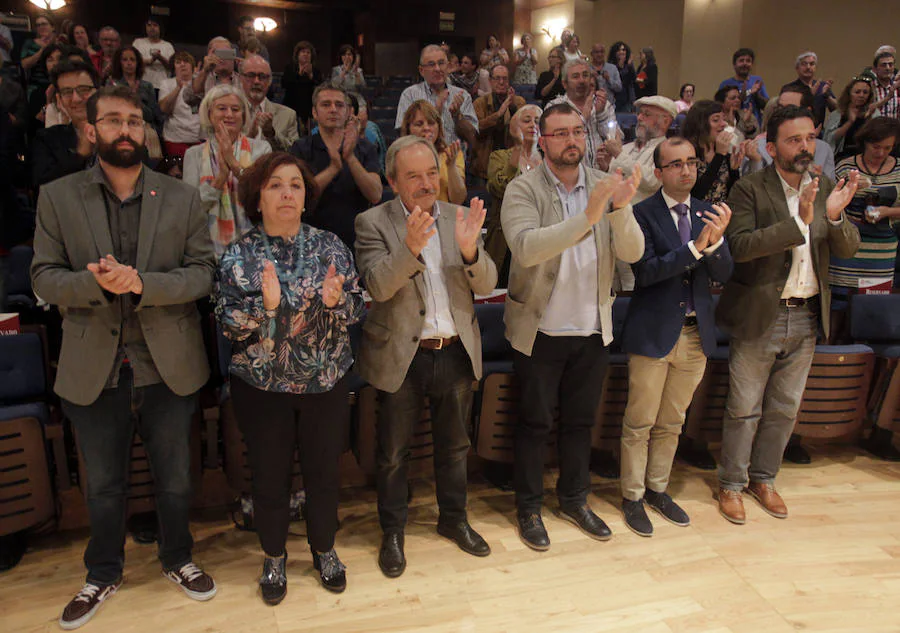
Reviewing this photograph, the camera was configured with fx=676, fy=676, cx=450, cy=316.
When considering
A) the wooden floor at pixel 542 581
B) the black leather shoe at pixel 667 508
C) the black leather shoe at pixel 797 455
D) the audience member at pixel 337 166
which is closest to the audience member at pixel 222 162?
the audience member at pixel 337 166

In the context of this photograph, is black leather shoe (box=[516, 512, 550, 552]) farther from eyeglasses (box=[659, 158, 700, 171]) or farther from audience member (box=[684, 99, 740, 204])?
audience member (box=[684, 99, 740, 204])

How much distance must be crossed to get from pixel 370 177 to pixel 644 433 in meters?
1.49

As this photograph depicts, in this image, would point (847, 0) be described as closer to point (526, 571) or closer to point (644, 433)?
point (644, 433)

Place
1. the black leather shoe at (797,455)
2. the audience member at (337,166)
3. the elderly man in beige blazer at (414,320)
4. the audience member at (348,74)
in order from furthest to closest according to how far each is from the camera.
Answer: the audience member at (348,74)
the black leather shoe at (797,455)
the audience member at (337,166)
the elderly man in beige blazer at (414,320)

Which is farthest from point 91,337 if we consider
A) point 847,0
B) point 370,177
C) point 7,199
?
point 847,0

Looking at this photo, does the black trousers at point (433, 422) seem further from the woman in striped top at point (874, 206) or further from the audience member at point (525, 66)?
the audience member at point (525, 66)

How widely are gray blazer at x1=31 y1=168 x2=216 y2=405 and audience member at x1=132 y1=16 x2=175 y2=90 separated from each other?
13.6ft

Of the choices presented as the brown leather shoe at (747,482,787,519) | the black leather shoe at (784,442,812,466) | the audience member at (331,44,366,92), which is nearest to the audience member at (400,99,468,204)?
the brown leather shoe at (747,482,787,519)

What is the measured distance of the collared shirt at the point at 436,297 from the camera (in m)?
2.18

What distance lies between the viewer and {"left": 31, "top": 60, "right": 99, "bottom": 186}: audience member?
2678 millimetres

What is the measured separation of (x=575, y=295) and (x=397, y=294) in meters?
0.62

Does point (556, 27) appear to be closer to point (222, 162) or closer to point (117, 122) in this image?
point (222, 162)

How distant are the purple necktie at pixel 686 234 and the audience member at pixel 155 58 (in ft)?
15.3

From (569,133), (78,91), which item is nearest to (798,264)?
(569,133)
